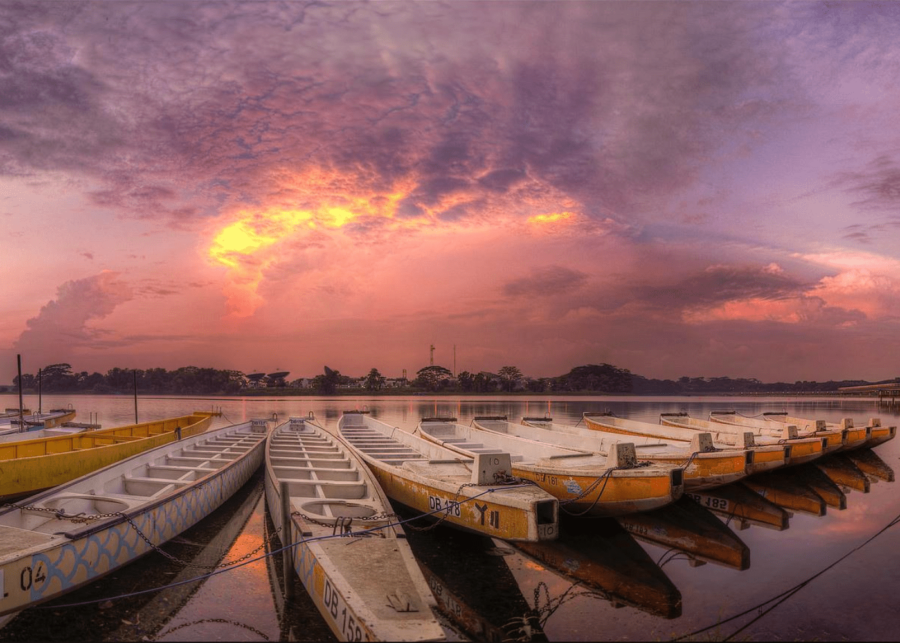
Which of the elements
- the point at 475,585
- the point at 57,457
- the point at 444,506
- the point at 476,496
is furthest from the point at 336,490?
the point at 57,457

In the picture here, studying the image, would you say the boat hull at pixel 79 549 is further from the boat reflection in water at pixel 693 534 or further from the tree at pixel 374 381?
the tree at pixel 374 381

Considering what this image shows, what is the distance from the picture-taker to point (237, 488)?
1383 cm

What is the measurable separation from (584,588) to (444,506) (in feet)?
9.08

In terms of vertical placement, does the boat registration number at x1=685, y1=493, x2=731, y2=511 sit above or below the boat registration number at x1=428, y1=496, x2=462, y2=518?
below

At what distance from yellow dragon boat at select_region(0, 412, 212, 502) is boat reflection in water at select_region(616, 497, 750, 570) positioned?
540 inches

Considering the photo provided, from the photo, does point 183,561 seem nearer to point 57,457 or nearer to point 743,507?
point 57,457

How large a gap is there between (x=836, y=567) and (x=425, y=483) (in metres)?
7.34

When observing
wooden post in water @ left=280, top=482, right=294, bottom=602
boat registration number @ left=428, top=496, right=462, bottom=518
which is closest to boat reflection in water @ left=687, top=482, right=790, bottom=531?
boat registration number @ left=428, top=496, right=462, bottom=518

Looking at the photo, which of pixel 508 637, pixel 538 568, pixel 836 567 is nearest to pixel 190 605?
pixel 508 637

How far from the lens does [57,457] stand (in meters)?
13.8

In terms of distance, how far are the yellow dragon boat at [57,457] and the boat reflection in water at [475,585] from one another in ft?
30.9

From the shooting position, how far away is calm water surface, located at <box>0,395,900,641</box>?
6.88 meters

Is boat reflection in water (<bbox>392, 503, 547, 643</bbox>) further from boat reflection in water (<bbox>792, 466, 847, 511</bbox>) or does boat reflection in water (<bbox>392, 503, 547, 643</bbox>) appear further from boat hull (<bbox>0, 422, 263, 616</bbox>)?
boat reflection in water (<bbox>792, 466, 847, 511</bbox>)

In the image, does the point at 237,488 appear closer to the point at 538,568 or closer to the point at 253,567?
the point at 253,567
